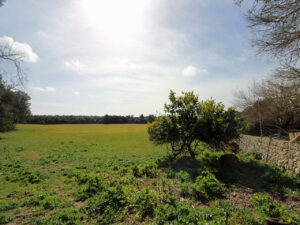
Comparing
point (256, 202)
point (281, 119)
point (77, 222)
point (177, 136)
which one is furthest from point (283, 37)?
point (281, 119)

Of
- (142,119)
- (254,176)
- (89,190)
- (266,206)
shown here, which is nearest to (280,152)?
(254,176)

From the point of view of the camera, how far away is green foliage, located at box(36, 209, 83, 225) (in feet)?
14.3

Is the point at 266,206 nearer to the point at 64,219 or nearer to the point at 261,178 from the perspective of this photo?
the point at 261,178

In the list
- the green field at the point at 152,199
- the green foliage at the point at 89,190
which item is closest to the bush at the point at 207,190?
the green field at the point at 152,199

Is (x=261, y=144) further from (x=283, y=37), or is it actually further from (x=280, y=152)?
(x=283, y=37)

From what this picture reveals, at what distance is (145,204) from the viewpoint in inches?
197

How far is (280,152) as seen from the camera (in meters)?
9.29

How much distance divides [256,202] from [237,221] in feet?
5.18

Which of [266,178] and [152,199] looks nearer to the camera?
[152,199]

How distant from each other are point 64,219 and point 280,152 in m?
11.1

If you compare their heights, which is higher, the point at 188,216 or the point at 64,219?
the point at 188,216

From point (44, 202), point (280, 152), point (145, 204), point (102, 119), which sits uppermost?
point (102, 119)

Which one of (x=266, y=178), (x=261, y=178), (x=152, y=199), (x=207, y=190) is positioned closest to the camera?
(x=152, y=199)

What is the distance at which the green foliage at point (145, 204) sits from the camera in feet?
15.8
